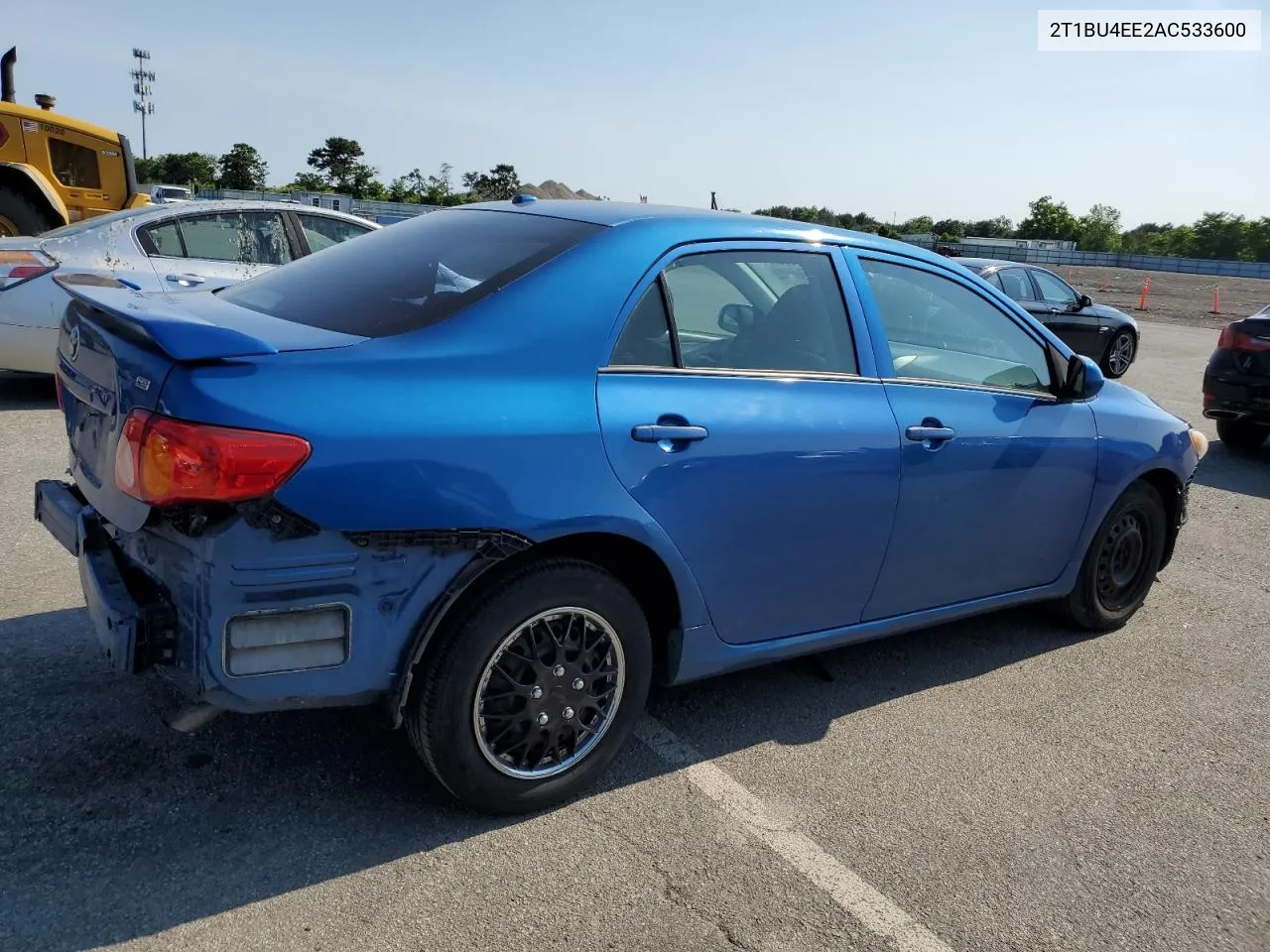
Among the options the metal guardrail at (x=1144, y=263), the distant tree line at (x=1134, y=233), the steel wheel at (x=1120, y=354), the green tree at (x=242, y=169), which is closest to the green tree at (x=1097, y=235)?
the distant tree line at (x=1134, y=233)

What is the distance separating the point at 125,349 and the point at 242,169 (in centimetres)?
7918

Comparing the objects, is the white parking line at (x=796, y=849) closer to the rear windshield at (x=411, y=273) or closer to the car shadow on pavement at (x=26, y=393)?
the rear windshield at (x=411, y=273)

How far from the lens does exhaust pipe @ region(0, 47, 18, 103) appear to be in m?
14.5

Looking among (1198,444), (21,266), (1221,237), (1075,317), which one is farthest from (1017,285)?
(1221,237)

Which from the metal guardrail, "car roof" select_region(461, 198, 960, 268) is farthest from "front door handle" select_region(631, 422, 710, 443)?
the metal guardrail

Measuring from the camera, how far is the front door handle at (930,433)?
12.1 ft

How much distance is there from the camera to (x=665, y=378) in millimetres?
3172

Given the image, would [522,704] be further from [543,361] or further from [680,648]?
[543,361]

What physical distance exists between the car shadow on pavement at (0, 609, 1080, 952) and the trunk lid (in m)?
0.78

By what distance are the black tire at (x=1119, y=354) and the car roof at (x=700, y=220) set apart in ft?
39.3

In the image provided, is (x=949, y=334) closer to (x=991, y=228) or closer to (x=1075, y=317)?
(x=1075, y=317)

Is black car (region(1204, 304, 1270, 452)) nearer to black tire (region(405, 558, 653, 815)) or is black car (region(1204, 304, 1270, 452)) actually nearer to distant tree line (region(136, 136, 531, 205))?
black tire (region(405, 558, 653, 815))

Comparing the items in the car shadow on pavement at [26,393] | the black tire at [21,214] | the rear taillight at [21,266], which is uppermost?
the black tire at [21,214]

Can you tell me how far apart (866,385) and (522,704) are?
5.22ft
